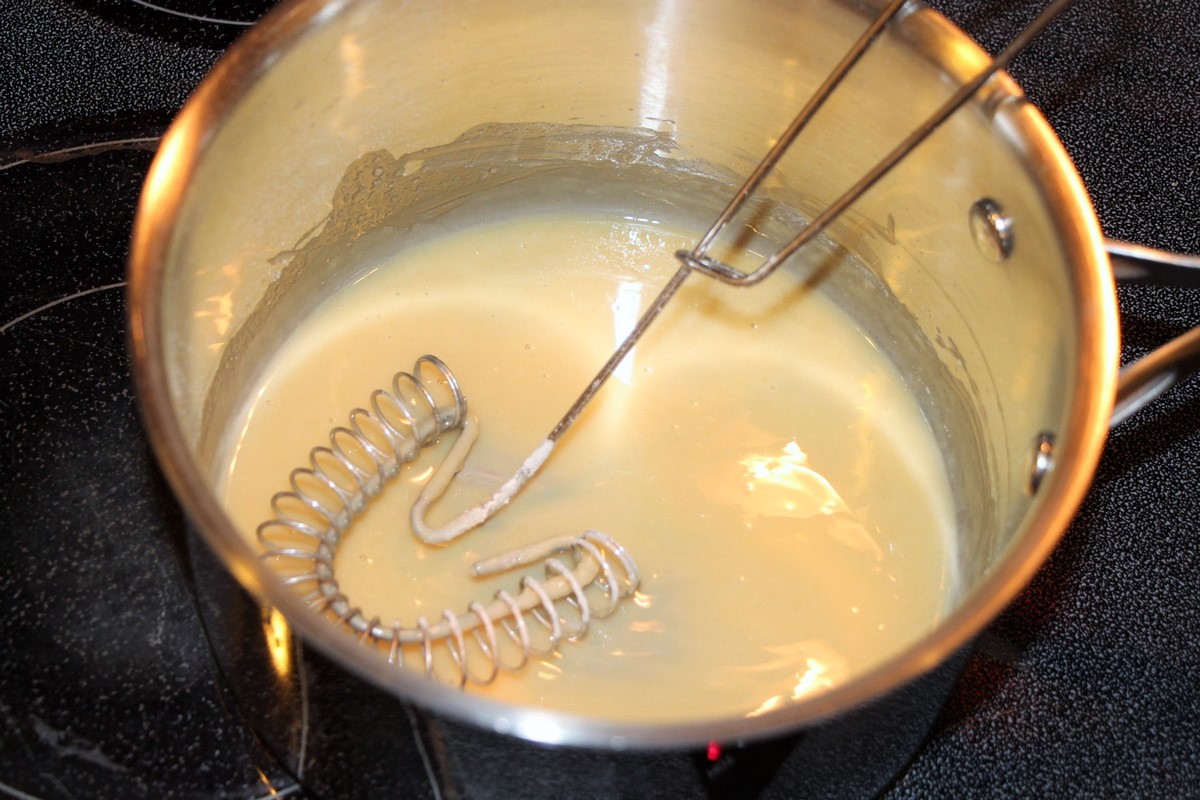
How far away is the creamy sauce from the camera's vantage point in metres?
0.79

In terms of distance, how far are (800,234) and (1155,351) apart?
262 millimetres

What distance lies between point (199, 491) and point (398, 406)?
33 centimetres

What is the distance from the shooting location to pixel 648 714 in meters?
0.76

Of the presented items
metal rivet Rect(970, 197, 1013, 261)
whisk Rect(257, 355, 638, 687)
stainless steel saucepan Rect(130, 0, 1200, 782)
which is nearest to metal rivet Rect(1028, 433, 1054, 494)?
stainless steel saucepan Rect(130, 0, 1200, 782)

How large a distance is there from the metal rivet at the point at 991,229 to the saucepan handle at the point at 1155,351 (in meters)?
0.08

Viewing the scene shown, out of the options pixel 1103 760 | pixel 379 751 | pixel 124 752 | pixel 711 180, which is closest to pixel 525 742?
pixel 379 751

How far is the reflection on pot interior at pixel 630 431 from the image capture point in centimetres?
79

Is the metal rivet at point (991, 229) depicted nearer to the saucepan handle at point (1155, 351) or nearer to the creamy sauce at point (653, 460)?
the saucepan handle at point (1155, 351)

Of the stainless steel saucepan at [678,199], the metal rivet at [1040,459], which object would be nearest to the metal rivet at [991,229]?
the stainless steel saucepan at [678,199]

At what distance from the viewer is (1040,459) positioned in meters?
0.71

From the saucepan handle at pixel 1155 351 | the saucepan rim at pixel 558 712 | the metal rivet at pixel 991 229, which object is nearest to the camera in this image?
the saucepan rim at pixel 558 712

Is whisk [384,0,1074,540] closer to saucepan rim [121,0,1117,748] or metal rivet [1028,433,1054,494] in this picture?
saucepan rim [121,0,1117,748]

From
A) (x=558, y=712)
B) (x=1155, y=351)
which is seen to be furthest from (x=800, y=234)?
(x=558, y=712)

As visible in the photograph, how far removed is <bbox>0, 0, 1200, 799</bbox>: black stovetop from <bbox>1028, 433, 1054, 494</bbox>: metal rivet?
0.13 meters
